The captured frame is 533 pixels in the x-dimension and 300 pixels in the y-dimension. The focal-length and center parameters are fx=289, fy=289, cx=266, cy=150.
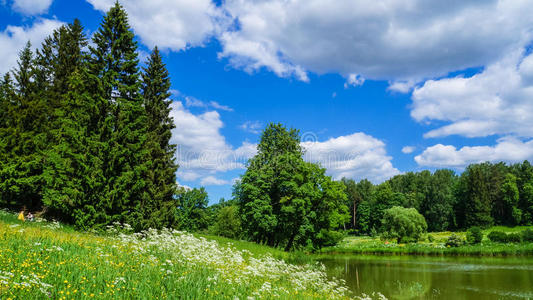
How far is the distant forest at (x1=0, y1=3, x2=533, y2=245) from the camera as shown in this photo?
1988cm

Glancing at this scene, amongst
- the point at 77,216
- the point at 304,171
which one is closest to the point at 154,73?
the point at 77,216

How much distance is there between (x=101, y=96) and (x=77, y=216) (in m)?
8.56

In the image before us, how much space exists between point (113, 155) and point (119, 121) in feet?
8.83

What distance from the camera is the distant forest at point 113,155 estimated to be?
65.2 ft

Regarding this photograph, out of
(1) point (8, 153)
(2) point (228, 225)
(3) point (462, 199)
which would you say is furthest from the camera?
(3) point (462, 199)

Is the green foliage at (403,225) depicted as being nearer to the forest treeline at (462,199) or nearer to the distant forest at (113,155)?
the forest treeline at (462,199)

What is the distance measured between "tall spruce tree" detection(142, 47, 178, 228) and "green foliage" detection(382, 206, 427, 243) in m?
51.6

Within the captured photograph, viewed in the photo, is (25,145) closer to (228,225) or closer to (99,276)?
(99,276)

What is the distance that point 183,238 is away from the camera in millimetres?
12289

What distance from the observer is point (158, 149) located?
2670 centimetres

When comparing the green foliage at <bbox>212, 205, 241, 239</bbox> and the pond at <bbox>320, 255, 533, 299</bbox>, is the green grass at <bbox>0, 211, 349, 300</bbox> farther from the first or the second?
the green foliage at <bbox>212, 205, 241, 239</bbox>

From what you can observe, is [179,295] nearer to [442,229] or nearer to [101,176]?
[101,176]

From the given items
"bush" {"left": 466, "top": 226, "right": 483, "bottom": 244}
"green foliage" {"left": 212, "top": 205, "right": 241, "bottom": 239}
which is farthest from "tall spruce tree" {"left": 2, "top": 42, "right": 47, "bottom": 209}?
"bush" {"left": 466, "top": 226, "right": 483, "bottom": 244}

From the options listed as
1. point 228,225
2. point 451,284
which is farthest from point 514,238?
point 228,225
